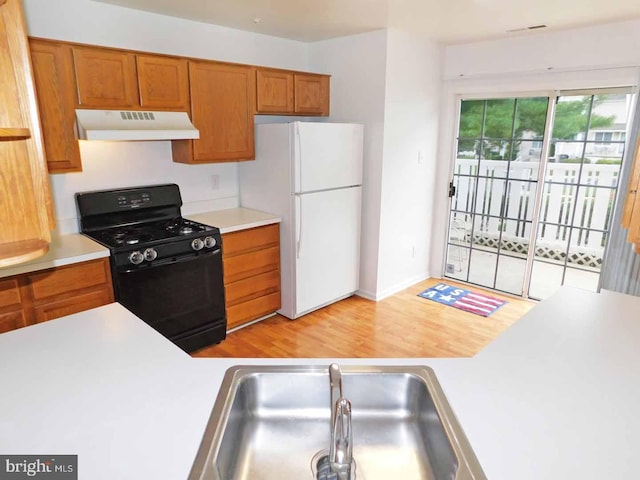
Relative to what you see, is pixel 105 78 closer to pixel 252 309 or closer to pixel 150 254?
pixel 150 254

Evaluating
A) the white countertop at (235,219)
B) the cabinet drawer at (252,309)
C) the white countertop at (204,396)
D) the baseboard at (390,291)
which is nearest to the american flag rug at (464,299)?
the baseboard at (390,291)

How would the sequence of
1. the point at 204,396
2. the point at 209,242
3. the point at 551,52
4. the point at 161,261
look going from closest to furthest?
the point at 204,396
the point at 161,261
the point at 209,242
the point at 551,52

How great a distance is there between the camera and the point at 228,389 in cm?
120

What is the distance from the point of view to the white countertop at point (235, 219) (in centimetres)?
322

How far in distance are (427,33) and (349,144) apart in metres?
1.18

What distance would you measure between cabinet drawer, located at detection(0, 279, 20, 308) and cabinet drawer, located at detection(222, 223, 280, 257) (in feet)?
4.24

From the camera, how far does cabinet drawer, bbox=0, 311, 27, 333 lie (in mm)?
2256

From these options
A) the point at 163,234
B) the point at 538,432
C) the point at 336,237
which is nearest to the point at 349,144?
the point at 336,237

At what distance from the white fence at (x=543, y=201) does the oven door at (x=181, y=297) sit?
105 inches

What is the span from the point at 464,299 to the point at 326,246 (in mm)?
1495

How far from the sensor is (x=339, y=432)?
103 cm

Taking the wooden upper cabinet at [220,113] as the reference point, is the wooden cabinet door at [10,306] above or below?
below

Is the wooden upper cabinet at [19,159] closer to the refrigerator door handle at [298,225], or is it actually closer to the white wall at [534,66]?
the refrigerator door handle at [298,225]

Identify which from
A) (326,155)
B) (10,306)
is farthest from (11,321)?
(326,155)
